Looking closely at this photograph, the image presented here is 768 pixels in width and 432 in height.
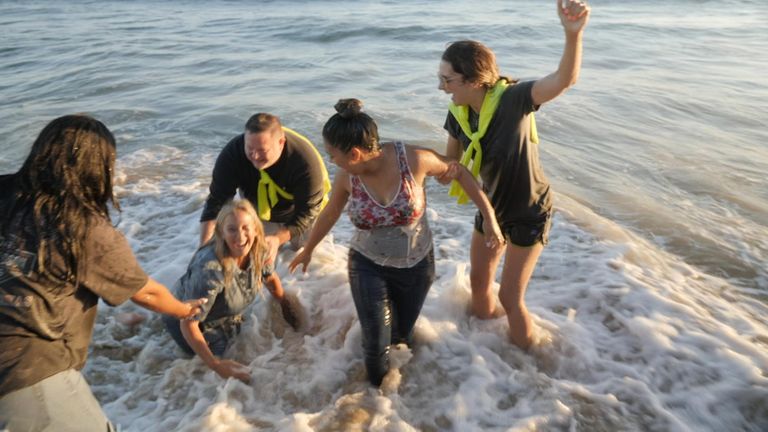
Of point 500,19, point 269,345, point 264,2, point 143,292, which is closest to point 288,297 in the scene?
point 269,345

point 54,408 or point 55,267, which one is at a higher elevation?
point 55,267

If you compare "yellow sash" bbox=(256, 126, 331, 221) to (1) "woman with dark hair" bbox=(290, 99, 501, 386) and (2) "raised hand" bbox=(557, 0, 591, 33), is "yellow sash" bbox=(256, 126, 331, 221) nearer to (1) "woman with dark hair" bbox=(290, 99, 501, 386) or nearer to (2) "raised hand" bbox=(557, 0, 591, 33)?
(1) "woman with dark hair" bbox=(290, 99, 501, 386)

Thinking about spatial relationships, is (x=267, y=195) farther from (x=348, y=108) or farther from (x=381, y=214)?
(x=348, y=108)

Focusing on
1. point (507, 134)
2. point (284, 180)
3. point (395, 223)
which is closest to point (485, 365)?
point (395, 223)

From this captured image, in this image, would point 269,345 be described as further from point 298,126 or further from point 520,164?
point 298,126

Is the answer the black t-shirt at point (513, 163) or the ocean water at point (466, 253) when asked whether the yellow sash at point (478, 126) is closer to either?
the black t-shirt at point (513, 163)

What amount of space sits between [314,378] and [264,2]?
95.4ft

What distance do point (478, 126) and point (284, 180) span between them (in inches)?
78.8

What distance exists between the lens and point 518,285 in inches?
137

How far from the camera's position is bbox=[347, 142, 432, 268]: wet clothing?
3.07 metres

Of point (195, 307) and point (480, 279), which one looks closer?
point (195, 307)

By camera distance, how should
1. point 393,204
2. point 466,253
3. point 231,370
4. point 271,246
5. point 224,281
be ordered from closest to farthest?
point 393,204 → point 224,281 → point 231,370 → point 271,246 → point 466,253

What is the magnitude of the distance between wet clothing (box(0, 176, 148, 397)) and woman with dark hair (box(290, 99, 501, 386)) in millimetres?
1216

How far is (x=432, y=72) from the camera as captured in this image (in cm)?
1370
